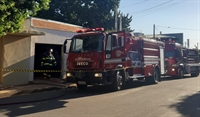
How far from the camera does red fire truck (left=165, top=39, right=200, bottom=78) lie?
1992 cm

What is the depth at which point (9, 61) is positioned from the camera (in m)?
12.9

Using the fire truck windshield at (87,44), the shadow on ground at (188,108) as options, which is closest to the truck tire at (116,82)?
the fire truck windshield at (87,44)

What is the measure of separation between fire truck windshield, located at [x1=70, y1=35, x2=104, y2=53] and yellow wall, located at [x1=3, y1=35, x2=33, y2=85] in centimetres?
321

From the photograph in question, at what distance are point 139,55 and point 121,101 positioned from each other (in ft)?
18.5

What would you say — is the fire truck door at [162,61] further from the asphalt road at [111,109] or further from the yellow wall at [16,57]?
the yellow wall at [16,57]

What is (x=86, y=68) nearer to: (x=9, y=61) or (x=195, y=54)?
(x=9, y=61)

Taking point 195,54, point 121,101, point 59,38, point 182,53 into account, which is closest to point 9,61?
point 59,38

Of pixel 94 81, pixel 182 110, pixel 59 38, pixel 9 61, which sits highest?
pixel 59 38

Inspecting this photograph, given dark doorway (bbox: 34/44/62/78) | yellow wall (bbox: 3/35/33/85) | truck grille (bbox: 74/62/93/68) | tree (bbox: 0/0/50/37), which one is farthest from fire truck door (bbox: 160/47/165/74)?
tree (bbox: 0/0/50/37)

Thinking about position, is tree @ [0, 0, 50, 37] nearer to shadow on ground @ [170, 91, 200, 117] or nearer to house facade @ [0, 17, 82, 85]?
house facade @ [0, 17, 82, 85]

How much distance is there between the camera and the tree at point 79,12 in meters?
27.4

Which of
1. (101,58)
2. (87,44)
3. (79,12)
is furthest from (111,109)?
(79,12)

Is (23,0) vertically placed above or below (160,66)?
above

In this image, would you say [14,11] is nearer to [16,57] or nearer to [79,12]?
[16,57]
